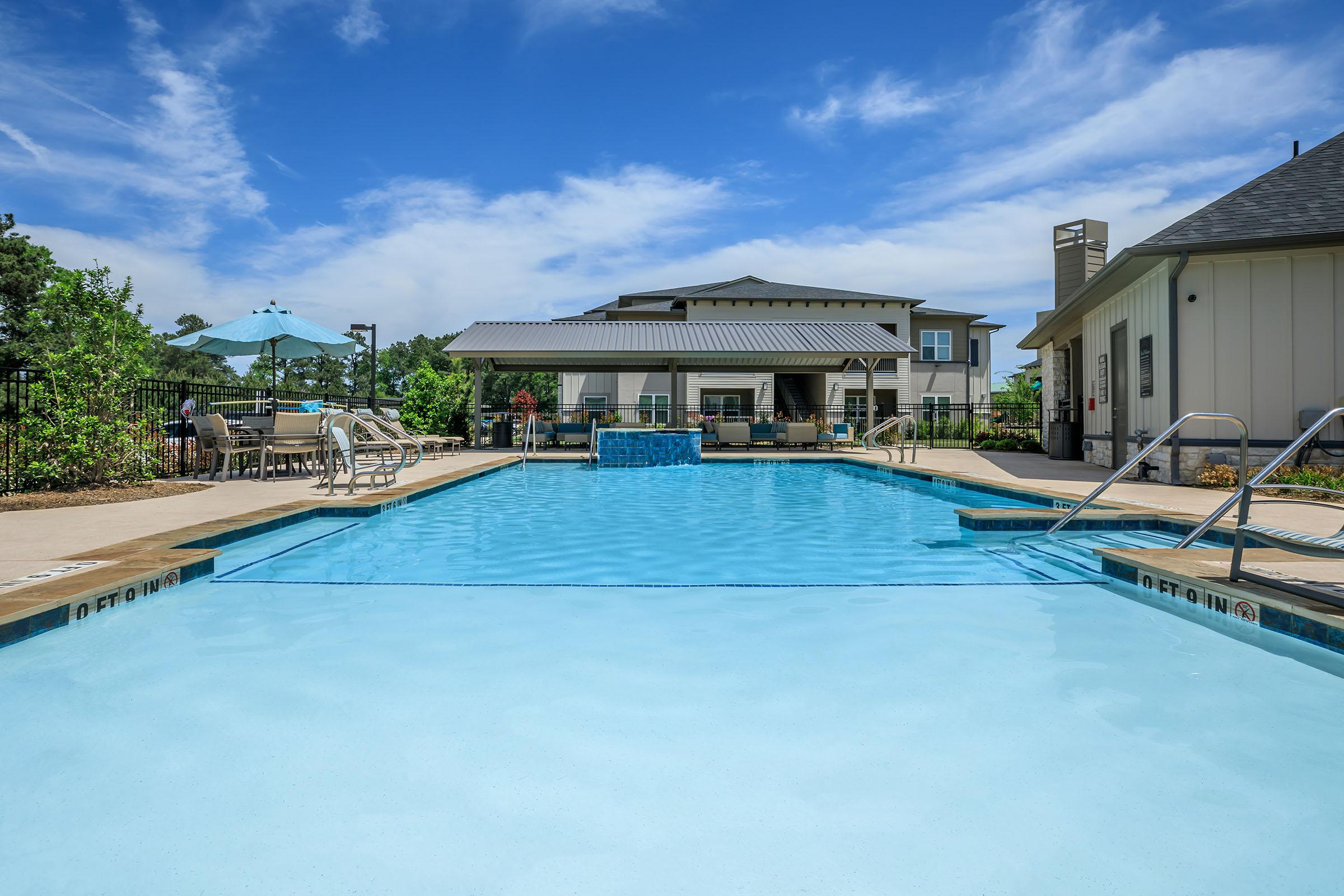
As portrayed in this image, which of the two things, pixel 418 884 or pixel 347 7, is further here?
pixel 347 7

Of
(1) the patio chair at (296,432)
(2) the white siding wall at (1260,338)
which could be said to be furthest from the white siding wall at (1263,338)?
(1) the patio chair at (296,432)

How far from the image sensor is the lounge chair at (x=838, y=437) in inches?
731

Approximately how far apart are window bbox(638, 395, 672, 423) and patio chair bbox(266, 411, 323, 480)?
1749cm

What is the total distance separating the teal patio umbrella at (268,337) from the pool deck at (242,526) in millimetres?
3029

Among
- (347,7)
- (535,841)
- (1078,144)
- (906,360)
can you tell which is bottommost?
(535,841)

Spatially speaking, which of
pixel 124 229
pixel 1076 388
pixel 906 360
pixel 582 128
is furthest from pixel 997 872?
pixel 906 360

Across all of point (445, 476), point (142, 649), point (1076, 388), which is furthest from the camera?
point (1076, 388)

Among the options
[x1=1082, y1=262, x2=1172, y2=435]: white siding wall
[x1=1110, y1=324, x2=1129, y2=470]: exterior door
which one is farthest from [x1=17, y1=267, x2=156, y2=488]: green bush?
[x1=1110, y1=324, x2=1129, y2=470]: exterior door

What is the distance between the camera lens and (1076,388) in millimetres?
16156

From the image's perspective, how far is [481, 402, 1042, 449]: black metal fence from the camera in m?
20.3

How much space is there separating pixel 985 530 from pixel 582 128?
15.7 m

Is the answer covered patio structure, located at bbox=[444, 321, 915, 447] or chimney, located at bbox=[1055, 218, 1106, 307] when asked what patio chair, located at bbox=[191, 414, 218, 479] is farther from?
chimney, located at bbox=[1055, 218, 1106, 307]

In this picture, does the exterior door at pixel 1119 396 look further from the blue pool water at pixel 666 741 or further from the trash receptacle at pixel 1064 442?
the blue pool water at pixel 666 741

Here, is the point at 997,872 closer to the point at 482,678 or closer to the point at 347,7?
the point at 482,678
